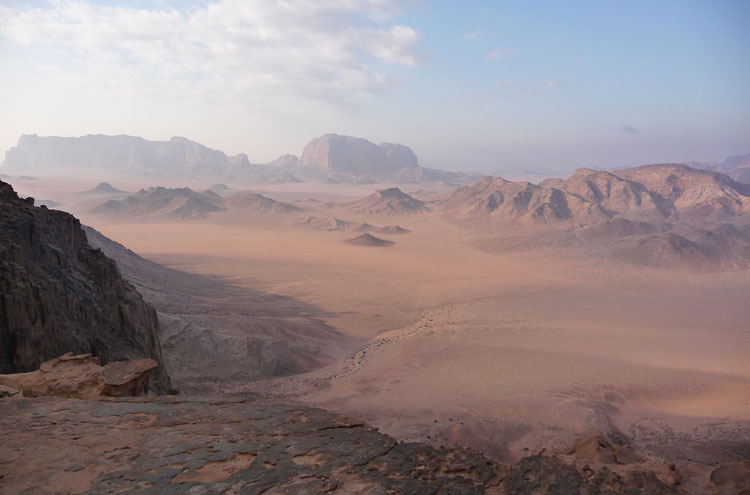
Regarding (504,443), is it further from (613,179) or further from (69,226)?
(613,179)

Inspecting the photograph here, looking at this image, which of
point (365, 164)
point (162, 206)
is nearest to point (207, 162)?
point (365, 164)

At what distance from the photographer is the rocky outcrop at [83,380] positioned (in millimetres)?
7012

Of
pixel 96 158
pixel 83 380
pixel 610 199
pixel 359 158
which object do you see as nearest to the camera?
pixel 83 380

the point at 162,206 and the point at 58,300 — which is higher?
the point at 162,206

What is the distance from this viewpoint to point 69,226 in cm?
1345

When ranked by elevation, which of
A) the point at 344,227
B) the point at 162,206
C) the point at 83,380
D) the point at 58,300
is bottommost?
the point at 83,380

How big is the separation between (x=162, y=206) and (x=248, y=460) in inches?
3135

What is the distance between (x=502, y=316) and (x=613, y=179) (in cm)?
6394

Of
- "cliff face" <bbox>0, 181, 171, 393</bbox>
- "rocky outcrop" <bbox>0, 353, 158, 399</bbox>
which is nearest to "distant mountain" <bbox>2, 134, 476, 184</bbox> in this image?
"cliff face" <bbox>0, 181, 171, 393</bbox>

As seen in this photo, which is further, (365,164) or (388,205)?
(365,164)

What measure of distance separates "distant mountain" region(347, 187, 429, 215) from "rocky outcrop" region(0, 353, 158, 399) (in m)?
73.9

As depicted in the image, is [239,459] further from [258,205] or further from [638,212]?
A: [258,205]

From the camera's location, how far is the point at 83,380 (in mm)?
7191

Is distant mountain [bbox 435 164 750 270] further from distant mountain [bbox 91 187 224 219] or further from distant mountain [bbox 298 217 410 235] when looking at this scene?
distant mountain [bbox 91 187 224 219]
